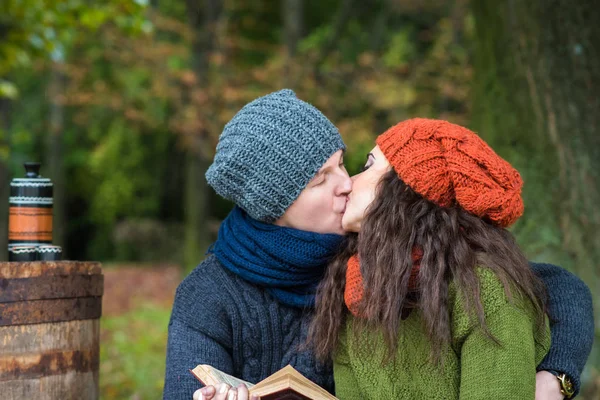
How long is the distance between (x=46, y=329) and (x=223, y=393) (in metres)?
0.97

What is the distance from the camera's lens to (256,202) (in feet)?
8.75

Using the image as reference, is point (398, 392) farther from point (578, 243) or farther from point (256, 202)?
point (578, 243)

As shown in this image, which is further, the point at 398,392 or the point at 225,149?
the point at 225,149

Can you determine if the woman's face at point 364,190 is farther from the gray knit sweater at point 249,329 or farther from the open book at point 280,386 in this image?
the open book at point 280,386

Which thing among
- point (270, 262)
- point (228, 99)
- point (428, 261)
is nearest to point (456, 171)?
point (428, 261)

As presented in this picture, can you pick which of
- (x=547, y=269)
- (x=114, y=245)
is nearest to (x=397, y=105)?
(x=547, y=269)

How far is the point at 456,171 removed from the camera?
2.36 m

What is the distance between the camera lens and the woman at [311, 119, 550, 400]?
7.31ft

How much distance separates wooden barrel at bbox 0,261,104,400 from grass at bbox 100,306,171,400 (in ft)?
11.8

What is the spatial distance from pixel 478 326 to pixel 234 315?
2.94 feet

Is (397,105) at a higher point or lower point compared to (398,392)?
higher

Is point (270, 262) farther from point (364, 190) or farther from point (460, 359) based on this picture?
point (460, 359)

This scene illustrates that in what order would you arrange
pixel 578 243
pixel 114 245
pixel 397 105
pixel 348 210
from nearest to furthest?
pixel 348 210, pixel 578 243, pixel 397 105, pixel 114 245

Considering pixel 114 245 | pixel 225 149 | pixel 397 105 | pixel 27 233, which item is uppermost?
pixel 397 105
